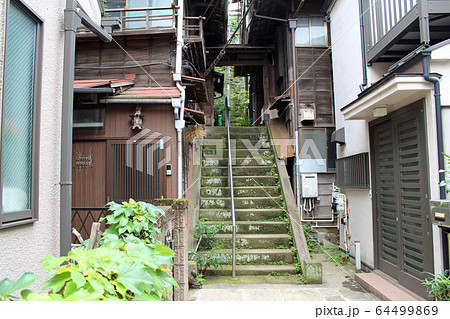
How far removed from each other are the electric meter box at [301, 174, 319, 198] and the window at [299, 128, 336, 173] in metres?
0.25

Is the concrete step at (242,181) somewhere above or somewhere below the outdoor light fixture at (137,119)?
below

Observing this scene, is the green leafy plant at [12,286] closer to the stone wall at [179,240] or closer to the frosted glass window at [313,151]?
the stone wall at [179,240]

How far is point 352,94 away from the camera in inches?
285

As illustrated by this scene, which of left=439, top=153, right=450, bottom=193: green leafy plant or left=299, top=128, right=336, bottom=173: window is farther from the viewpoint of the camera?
left=299, top=128, right=336, bottom=173: window

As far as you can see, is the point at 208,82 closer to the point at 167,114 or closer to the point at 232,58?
the point at 232,58

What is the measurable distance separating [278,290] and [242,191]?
311 centimetres

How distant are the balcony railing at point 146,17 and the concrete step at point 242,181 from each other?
13.0ft

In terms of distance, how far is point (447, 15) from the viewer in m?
4.61

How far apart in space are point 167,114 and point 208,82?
283 inches

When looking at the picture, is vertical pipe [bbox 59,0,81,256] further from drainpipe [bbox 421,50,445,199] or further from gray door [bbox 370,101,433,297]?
gray door [bbox 370,101,433,297]

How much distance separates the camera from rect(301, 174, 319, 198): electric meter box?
891cm

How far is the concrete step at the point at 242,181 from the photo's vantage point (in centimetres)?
817

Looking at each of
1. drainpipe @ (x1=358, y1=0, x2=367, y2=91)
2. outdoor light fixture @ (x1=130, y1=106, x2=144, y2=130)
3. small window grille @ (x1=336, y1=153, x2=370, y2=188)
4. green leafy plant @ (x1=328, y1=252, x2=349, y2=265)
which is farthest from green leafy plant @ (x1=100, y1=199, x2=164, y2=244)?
green leafy plant @ (x1=328, y1=252, x2=349, y2=265)

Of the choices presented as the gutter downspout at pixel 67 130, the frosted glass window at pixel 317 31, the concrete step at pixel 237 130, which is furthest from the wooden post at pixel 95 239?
the frosted glass window at pixel 317 31
